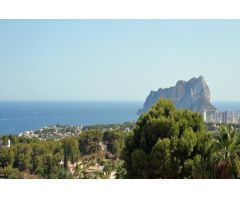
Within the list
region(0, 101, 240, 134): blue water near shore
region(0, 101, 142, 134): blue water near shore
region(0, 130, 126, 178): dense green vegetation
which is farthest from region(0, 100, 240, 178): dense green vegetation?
region(0, 101, 142, 134): blue water near shore

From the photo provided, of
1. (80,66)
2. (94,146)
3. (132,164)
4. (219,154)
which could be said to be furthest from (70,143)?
(80,66)

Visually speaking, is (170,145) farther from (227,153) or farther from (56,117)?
(56,117)

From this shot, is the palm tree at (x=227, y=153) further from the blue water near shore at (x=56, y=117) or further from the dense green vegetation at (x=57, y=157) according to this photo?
the blue water near shore at (x=56, y=117)
